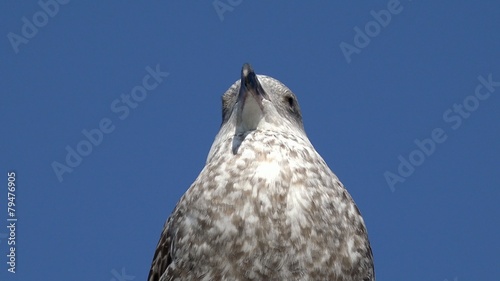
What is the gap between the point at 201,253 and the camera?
379 centimetres

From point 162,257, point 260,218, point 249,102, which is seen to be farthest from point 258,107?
point 162,257

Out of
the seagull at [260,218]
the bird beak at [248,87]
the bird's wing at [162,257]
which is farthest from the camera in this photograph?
the bird beak at [248,87]

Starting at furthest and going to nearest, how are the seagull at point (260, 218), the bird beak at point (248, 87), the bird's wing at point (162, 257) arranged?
the bird beak at point (248, 87) → the bird's wing at point (162, 257) → the seagull at point (260, 218)

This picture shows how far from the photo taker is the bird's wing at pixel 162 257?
4.10 metres

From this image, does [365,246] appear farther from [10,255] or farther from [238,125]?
[10,255]

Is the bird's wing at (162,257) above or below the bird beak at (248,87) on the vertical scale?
below

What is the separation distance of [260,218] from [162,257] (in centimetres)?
76

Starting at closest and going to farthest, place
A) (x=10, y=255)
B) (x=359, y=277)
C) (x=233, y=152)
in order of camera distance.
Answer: (x=359, y=277) → (x=233, y=152) → (x=10, y=255)

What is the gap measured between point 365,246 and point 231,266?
871 mm

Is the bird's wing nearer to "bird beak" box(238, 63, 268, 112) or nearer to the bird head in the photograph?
the bird head

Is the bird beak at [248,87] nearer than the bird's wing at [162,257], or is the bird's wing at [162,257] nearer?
the bird's wing at [162,257]

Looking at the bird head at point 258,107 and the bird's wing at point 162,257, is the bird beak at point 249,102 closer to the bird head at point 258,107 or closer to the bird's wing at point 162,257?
the bird head at point 258,107

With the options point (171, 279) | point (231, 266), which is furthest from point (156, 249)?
point (231, 266)

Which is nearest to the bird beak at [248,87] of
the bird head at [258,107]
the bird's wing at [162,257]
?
the bird head at [258,107]
